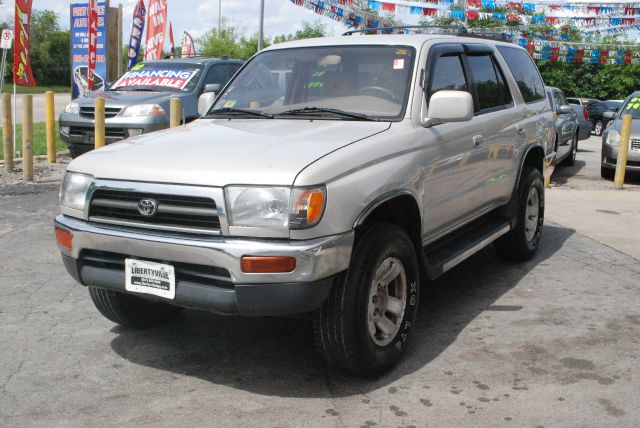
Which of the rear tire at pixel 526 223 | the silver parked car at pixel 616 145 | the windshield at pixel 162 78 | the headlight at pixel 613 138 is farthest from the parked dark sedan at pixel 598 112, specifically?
the rear tire at pixel 526 223

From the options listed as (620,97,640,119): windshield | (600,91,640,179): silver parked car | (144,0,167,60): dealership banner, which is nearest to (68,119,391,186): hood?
(600,91,640,179): silver parked car

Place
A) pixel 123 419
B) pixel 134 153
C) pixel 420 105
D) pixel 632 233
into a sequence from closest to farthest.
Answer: pixel 123 419 < pixel 134 153 < pixel 420 105 < pixel 632 233

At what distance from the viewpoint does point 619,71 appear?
41938mm

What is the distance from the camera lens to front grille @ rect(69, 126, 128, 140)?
1075 centimetres

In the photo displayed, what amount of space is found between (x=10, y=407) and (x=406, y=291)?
2.08 metres

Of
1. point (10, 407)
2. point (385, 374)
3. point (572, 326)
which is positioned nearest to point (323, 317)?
point (385, 374)

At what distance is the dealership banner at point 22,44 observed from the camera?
44.0ft

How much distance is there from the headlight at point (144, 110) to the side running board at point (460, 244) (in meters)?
6.37

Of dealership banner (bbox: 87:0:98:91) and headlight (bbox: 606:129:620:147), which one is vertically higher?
dealership banner (bbox: 87:0:98:91)

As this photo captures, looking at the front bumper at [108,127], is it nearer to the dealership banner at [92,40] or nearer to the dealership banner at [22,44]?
the dealership banner at [22,44]

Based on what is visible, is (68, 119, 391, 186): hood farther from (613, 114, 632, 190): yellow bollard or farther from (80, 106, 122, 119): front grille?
(613, 114, 632, 190): yellow bollard

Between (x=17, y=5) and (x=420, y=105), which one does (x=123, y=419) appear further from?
(x=17, y=5)

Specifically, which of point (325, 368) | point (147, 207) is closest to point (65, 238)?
point (147, 207)

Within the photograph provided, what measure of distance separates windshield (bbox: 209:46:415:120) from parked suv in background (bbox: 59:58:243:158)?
5373 mm
